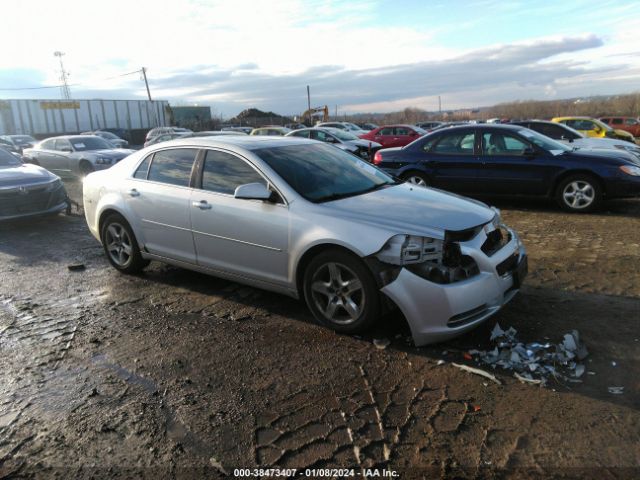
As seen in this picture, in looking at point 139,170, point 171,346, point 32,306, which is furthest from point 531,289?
point 32,306

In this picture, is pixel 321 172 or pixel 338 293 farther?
pixel 321 172

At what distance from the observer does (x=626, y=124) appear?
1129 inches

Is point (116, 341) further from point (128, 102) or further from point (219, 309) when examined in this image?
point (128, 102)

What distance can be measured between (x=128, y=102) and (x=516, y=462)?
62.6 meters

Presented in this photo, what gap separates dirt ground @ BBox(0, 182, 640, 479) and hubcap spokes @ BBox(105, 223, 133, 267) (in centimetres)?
50

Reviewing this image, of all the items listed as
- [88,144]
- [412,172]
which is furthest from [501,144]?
[88,144]

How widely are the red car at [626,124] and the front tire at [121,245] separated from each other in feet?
97.0

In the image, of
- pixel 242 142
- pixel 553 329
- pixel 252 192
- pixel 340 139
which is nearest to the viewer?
pixel 553 329

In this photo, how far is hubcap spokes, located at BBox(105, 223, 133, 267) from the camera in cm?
557

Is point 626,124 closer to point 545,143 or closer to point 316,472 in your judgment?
point 545,143

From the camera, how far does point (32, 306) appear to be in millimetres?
4941

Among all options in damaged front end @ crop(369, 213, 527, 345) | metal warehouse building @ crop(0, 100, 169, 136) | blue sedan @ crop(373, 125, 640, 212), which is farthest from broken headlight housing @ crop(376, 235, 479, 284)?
metal warehouse building @ crop(0, 100, 169, 136)

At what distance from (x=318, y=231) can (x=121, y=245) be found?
2.86 meters

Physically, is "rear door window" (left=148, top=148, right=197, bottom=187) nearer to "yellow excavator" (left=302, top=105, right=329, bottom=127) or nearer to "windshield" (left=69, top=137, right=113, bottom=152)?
"windshield" (left=69, top=137, right=113, bottom=152)
